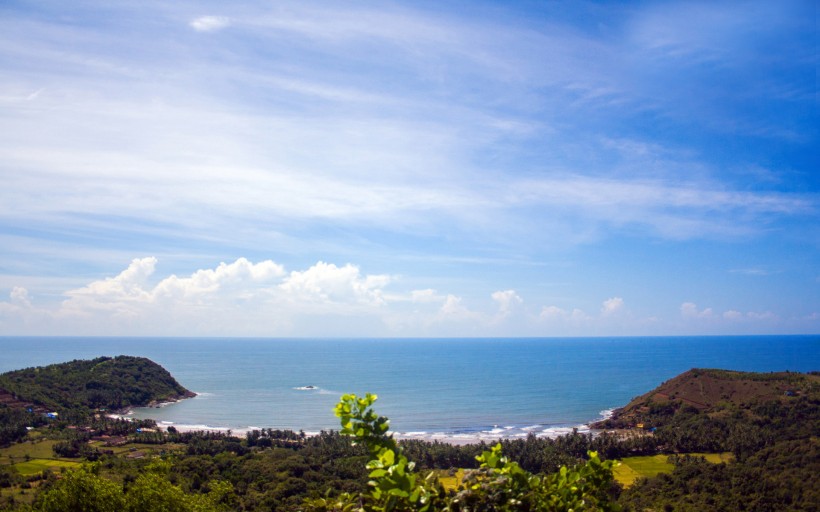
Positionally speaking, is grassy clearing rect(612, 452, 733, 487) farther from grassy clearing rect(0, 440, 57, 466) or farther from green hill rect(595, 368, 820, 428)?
grassy clearing rect(0, 440, 57, 466)

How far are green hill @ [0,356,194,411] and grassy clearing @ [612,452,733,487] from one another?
81798 mm

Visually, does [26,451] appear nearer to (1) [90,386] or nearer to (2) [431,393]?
(1) [90,386]

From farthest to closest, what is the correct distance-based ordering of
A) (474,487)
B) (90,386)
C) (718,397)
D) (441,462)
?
1. (90,386)
2. (718,397)
3. (441,462)
4. (474,487)

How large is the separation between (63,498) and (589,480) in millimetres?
19076

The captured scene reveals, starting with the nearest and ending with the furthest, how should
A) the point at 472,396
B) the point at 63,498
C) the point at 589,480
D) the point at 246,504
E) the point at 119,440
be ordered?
the point at 589,480 < the point at 63,498 < the point at 246,504 < the point at 119,440 < the point at 472,396

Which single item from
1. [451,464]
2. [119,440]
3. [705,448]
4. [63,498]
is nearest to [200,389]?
[119,440]

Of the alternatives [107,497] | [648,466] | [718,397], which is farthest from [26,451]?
[718,397]

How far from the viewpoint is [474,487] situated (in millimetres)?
4141

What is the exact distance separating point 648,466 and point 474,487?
53643 millimetres

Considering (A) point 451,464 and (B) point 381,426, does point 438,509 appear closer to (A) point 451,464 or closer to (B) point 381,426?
(B) point 381,426

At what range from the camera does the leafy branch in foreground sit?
3.71 metres

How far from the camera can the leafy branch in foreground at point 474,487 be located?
3.71m

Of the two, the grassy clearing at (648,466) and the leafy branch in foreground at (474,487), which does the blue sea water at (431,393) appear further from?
the leafy branch in foreground at (474,487)

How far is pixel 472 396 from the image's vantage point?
348ft
